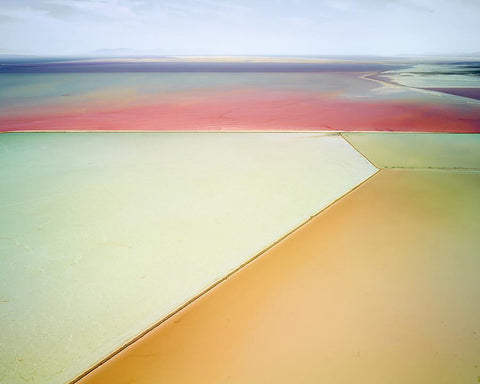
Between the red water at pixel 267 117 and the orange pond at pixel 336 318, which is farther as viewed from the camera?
the red water at pixel 267 117

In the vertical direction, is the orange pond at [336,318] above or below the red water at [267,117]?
below

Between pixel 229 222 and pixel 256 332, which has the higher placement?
pixel 229 222

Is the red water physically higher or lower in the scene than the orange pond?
higher

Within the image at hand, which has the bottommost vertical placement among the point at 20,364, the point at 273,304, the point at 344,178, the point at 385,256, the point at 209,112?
the point at 20,364

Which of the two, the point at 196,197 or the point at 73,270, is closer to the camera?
the point at 73,270

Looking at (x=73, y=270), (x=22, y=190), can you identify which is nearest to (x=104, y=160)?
(x=22, y=190)

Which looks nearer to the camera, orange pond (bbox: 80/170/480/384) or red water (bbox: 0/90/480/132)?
orange pond (bbox: 80/170/480/384)

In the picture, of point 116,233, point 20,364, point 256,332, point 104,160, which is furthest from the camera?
point 104,160

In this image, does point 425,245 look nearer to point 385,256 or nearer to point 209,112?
point 385,256

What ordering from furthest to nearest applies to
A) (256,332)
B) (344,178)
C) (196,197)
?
(344,178), (196,197), (256,332)

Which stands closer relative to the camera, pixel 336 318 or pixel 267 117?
pixel 336 318

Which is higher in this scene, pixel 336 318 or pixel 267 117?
pixel 267 117
